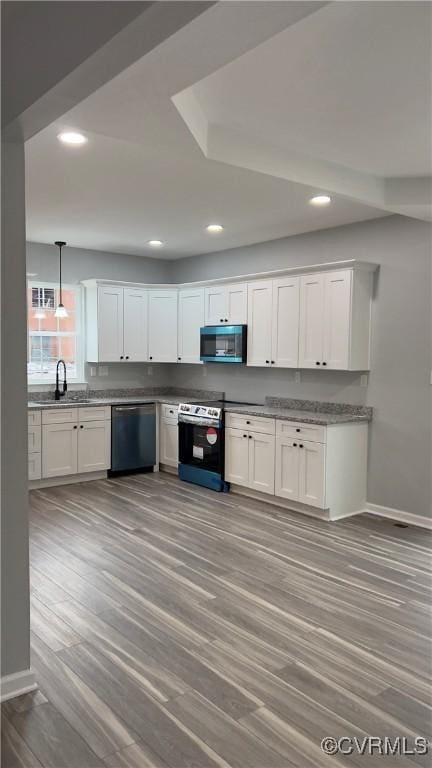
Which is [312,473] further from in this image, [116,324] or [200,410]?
[116,324]

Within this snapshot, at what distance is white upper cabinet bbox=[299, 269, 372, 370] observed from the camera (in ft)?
16.1

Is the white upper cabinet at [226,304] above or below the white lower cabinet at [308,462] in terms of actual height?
above

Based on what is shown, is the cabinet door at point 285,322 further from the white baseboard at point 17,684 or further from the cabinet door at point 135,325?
the white baseboard at point 17,684

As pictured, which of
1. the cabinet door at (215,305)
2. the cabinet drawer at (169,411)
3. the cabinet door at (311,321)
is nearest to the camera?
the cabinet door at (311,321)

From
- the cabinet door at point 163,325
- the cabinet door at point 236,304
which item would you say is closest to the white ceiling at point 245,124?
the cabinet door at point 236,304

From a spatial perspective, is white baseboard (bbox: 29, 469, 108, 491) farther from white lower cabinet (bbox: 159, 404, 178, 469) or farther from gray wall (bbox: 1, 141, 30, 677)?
gray wall (bbox: 1, 141, 30, 677)

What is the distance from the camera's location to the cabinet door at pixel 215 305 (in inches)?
245

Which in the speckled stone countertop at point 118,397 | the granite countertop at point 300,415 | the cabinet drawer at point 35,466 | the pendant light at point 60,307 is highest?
the pendant light at point 60,307

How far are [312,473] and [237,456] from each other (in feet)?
3.22

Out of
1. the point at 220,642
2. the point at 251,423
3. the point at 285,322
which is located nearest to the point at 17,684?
the point at 220,642

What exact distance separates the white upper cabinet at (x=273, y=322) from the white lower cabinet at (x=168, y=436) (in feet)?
3.92

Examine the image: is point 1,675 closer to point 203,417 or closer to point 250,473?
point 250,473

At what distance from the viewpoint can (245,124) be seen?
10.3 feet

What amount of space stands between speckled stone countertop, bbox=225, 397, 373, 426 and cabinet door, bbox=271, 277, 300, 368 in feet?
1.47
